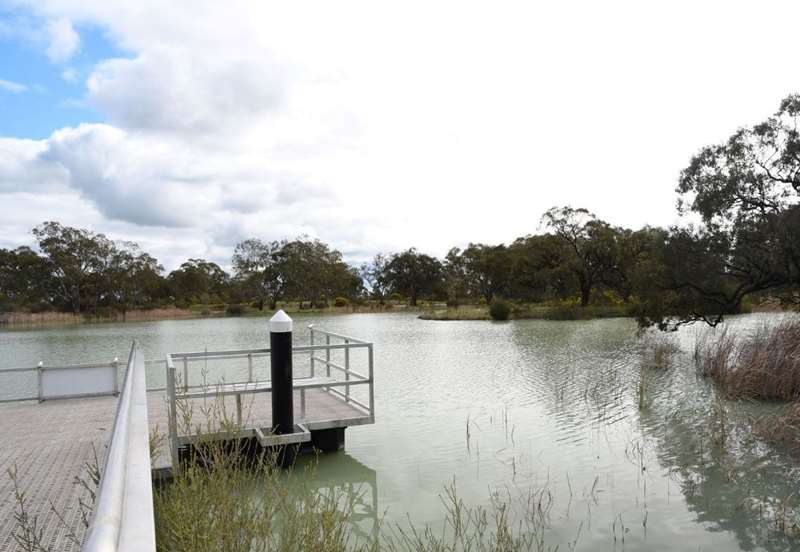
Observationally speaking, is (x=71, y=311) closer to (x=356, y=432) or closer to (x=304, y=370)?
(x=304, y=370)

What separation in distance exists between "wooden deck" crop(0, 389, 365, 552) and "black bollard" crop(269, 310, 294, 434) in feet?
1.27

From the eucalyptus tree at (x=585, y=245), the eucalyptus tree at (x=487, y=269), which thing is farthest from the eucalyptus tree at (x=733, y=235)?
the eucalyptus tree at (x=487, y=269)

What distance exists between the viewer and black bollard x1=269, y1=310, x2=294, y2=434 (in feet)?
25.7

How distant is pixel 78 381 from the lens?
1056 centimetres

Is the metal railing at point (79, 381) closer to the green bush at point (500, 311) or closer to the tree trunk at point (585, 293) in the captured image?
the green bush at point (500, 311)

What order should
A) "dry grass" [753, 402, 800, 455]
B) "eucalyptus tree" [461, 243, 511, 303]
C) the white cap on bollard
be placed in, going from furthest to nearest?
"eucalyptus tree" [461, 243, 511, 303], "dry grass" [753, 402, 800, 455], the white cap on bollard

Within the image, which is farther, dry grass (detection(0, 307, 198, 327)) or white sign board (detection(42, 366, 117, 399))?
dry grass (detection(0, 307, 198, 327))

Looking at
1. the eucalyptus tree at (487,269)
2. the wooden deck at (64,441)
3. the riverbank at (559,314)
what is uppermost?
the eucalyptus tree at (487,269)

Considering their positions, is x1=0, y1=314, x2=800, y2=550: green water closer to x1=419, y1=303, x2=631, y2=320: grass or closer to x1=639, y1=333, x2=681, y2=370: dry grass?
x1=639, y1=333, x2=681, y2=370: dry grass

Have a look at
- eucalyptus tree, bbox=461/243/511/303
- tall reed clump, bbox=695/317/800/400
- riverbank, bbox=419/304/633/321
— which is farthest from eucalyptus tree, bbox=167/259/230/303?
tall reed clump, bbox=695/317/800/400

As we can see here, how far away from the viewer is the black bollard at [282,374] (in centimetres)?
784

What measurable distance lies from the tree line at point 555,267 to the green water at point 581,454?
4.64 meters

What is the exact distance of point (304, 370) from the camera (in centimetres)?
1761

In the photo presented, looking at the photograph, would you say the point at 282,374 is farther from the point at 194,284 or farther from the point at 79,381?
the point at 194,284
